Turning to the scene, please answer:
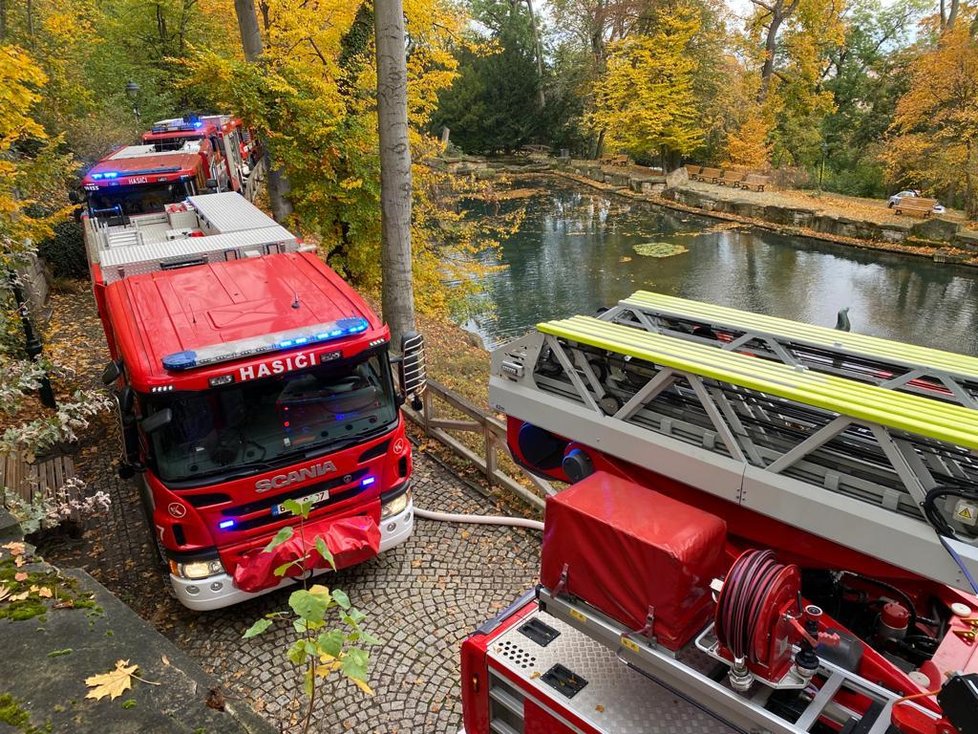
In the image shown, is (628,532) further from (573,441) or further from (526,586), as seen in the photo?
(526,586)

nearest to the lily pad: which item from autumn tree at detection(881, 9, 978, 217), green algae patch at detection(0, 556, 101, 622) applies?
autumn tree at detection(881, 9, 978, 217)

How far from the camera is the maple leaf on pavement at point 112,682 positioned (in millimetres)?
3307

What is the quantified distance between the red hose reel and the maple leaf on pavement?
9.95ft

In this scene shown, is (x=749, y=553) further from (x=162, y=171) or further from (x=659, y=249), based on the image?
(x=659, y=249)

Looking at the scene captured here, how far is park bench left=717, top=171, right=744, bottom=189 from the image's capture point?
35.2m

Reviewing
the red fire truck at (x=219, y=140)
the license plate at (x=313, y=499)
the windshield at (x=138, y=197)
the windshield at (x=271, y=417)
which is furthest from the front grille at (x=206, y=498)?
the red fire truck at (x=219, y=140)

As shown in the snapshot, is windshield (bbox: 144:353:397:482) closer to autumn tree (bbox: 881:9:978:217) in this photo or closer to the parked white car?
autumn tree (bbox: 881:9:978:217)

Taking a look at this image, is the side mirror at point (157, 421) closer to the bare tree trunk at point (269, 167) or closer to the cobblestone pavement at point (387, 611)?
the cobblestone pavement at point (387, 611)

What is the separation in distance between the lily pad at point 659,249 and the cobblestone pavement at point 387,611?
2005 centimetres

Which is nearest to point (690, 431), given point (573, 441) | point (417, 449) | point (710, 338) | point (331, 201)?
point (573, 441)

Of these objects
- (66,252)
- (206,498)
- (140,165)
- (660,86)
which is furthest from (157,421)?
(660,86)

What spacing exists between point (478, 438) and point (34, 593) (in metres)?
6.83

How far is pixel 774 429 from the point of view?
443cm

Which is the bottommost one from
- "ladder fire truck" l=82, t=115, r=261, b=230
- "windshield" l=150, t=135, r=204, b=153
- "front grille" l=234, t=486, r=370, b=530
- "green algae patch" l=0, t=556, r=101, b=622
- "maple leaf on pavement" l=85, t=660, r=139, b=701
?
"front grille" l=234, t=486, r=370, b=530
